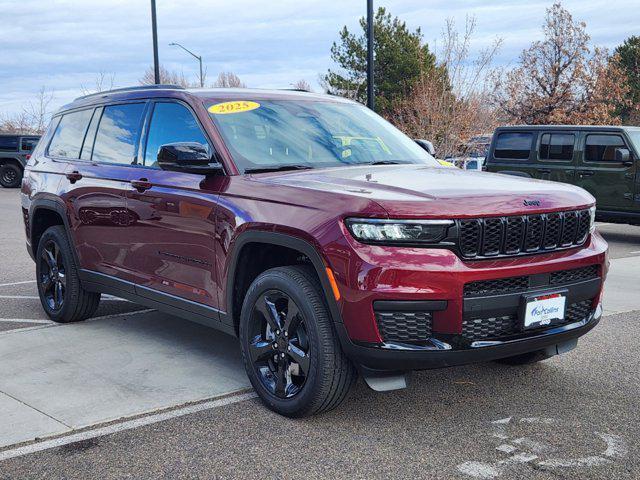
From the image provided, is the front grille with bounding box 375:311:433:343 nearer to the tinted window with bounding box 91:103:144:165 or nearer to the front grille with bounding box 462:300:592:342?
the front grille with bounding box 462:300:592:342

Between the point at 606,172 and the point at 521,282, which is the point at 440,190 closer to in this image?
the point at 521,282

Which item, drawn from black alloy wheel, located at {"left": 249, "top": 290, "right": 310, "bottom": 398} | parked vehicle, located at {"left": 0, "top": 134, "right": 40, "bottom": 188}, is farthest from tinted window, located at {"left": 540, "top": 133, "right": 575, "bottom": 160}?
parked vehicle, located at {"left": 0, "top": 134, "right": 40, "bottom": 188}

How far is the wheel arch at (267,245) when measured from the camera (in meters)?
3.81

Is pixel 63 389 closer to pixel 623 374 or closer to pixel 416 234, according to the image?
pixel 416 234

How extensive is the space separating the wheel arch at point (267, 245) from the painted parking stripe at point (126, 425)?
41 centimetres

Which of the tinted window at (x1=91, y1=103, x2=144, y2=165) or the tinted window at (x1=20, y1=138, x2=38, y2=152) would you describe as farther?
the tinted window at (x1=20, y1=138, x2=38, y2=152)

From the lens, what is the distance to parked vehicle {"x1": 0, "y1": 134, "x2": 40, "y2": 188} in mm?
29125

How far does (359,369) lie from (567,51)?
37.2 m

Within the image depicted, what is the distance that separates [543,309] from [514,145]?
10369 millimetres

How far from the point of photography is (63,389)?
184 inches

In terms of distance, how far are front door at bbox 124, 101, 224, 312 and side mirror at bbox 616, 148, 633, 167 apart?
30.2 ft

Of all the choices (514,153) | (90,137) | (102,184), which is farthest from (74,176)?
(514,153)

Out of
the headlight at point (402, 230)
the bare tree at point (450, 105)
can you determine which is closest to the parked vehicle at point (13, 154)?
the bare tree at point (450, 105)

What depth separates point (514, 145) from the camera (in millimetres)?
13820
